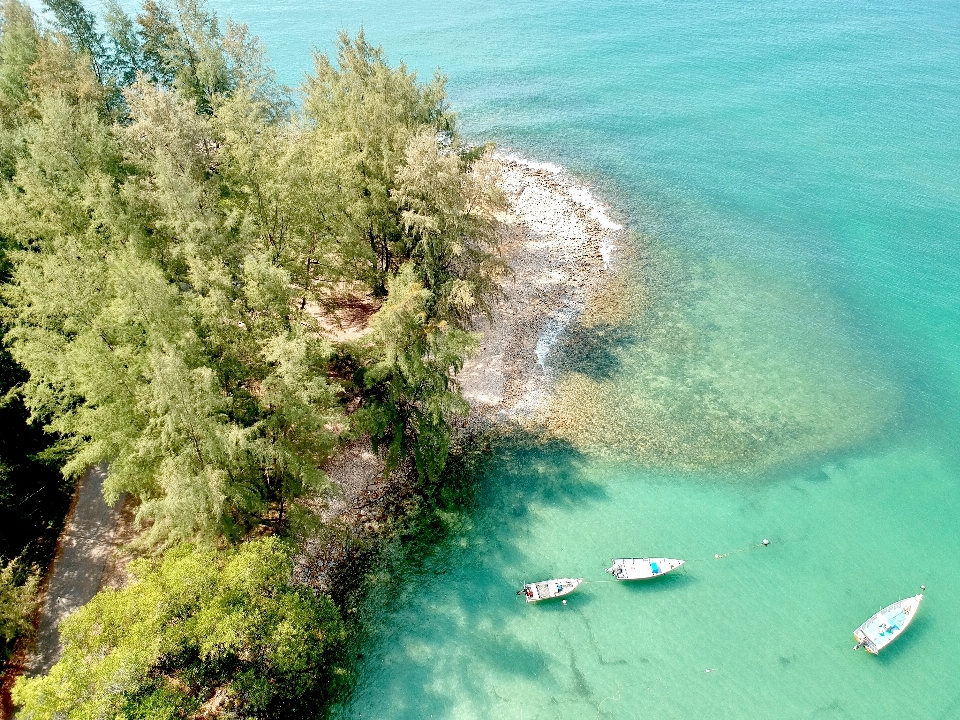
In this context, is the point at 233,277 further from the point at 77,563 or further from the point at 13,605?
the point at 13,605

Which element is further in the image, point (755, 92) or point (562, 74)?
point (562, 74)

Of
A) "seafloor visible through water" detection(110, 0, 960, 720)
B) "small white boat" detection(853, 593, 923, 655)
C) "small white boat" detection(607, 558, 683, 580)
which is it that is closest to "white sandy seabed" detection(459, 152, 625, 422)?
"seafloor visible through water" detection(110, 0, 960, 720)

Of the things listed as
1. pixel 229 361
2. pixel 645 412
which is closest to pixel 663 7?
pixel 645 412

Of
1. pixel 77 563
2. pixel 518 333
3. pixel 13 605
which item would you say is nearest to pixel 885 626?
pixel 518 333

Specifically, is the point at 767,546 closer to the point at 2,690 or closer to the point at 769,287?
the point at 769,287

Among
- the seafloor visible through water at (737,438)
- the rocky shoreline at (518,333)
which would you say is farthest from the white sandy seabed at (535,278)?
the seafloor visible through water at (737,438)

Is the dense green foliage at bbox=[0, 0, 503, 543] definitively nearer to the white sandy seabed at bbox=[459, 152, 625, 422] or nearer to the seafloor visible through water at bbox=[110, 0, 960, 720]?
the white sandy seabed at bbox=[459, 152, 625, 422]
